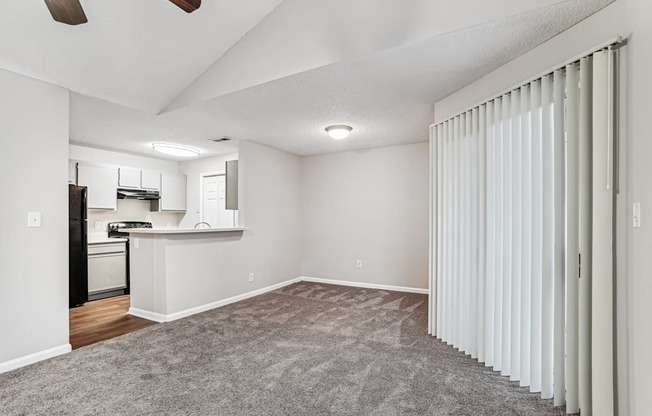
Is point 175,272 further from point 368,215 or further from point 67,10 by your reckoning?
point 368,215

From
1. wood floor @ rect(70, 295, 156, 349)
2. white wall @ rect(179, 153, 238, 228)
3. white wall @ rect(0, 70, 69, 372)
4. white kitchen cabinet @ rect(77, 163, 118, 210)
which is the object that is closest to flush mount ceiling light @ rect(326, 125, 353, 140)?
white wall @ rect(0, 70, 69, 372)

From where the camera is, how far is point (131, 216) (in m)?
5.71

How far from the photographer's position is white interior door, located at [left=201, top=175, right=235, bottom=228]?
5902 mm

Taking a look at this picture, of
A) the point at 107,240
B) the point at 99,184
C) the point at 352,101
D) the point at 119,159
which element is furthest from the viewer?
the point at 119,159

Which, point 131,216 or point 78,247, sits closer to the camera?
point 78,247

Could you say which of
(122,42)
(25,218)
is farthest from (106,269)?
(122,42)

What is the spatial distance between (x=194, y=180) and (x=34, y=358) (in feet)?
13.2

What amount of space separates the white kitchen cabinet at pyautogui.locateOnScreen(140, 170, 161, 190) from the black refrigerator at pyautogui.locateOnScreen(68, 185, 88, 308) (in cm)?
112
